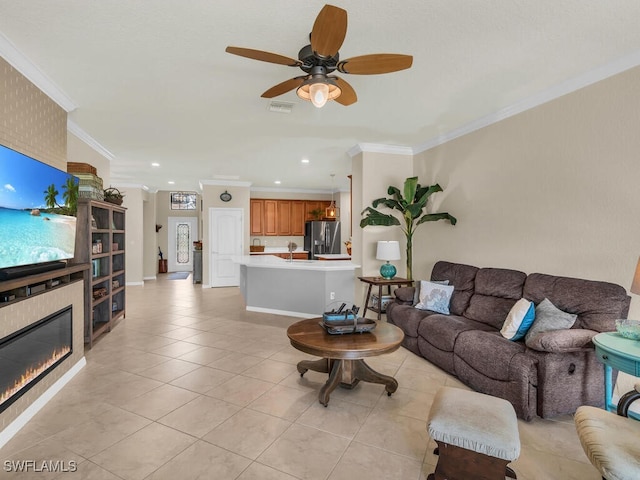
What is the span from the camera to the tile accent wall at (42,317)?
2127mm

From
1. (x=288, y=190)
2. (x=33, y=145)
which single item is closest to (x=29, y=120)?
(x=33, y=145)

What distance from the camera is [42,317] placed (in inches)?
101

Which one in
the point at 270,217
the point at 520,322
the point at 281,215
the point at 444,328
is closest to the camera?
the point at 520,322

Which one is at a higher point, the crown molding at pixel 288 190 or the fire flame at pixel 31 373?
the crown molding at pixel 288 190

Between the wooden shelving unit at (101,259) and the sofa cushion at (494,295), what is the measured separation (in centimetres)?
432

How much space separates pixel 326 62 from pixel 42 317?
9.41 ft

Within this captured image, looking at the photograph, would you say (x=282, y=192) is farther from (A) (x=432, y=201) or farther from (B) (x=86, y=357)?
(B) (x=86, y=357)

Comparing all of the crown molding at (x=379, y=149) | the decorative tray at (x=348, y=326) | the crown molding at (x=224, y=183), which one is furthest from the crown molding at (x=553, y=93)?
the crown molding at (x=224, y=183)

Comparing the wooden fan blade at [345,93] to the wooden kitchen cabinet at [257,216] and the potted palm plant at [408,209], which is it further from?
the wooden kitchen cabinet at [257,216]

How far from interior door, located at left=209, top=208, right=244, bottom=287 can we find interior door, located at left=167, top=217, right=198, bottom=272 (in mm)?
3514

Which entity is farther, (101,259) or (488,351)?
(101,259)

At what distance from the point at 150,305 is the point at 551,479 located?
6281 mm

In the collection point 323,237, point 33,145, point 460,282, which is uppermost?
point 33,145

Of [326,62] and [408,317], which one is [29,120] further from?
[408,317]
